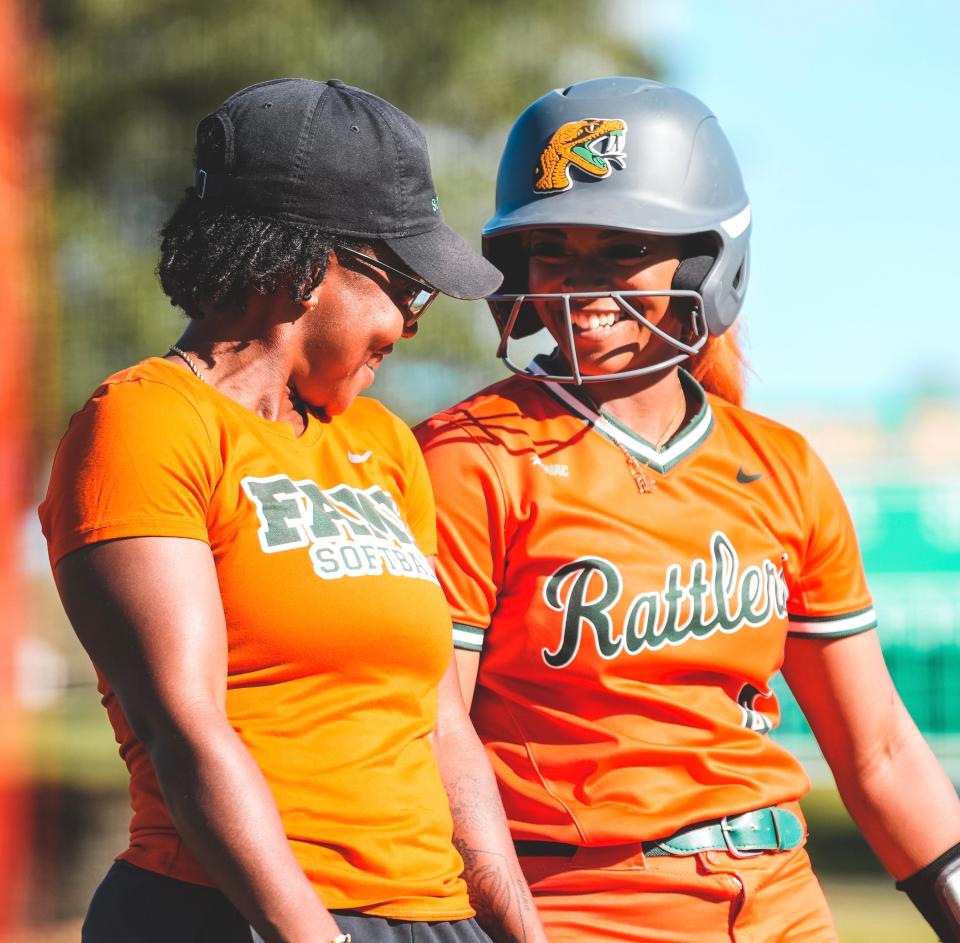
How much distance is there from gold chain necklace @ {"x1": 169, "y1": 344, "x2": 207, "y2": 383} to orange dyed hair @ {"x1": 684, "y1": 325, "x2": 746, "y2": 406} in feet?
4.69

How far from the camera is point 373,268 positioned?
2.35 metres

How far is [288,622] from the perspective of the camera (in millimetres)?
2150

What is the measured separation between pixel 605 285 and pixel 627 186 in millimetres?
217

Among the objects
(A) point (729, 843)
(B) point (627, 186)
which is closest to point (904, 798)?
(A) point (729, 843)

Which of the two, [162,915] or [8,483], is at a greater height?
[8,483]

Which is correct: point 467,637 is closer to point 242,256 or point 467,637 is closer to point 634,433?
→ point 634,433

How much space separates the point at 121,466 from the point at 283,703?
40 centimetres

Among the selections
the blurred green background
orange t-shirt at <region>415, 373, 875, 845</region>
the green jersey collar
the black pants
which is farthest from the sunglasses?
the blurred green background

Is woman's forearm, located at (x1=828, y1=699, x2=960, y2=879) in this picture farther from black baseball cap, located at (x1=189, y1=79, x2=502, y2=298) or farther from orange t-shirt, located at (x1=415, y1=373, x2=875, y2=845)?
black baseball cap, located at (x1=189, y1=79, x2=502, y2=298)

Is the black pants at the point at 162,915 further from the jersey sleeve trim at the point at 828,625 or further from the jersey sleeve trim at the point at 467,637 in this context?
the jersey sleeve trim at the point at 828,625

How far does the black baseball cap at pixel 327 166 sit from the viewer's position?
7.48ft

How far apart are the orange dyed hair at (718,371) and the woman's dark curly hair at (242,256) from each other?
130 centimetres

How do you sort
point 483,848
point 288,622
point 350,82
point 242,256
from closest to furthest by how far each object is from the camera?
1. point 288,622
2. point 242,256
3. point 483,848
4. point 350,82

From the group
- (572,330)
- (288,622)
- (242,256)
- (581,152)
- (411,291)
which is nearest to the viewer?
(288,622)
